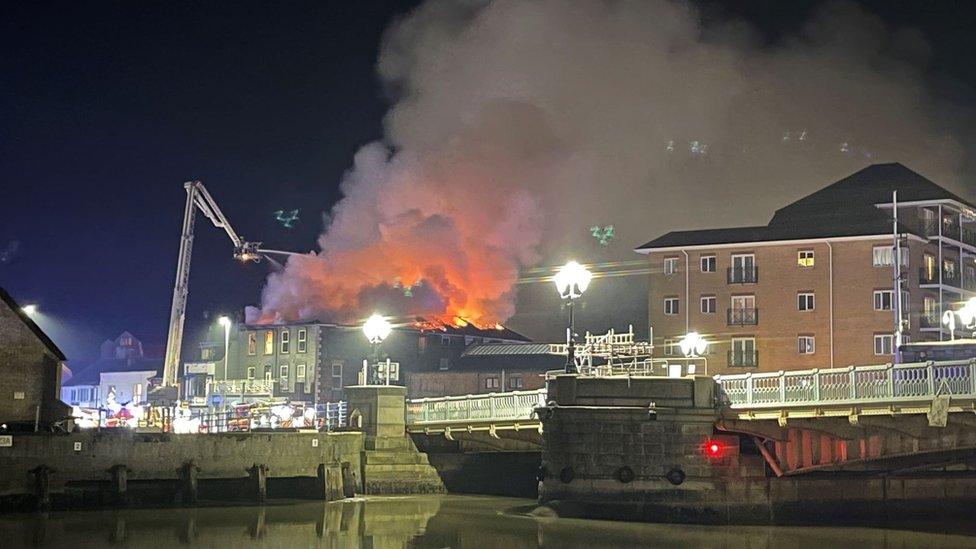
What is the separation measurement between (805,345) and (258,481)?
4886 cm

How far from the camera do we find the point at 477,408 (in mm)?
70562

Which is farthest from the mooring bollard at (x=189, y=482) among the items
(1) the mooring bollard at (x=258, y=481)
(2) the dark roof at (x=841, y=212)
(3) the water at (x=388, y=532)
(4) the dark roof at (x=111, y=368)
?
(4) the dark roof at (x=111, y=368)

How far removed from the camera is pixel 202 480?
219ft

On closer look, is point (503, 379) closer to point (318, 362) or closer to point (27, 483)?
point (318, 362)

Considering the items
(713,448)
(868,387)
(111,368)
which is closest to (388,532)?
(713,448)

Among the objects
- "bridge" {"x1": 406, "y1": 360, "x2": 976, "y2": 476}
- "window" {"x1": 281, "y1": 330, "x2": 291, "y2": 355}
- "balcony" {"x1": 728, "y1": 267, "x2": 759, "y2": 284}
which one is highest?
"balcony" {"x1": 728, "y1": 267, "x2": 759, "y2": 284}

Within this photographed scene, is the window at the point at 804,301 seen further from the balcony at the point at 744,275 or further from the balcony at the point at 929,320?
the balcony at the point at 929,320

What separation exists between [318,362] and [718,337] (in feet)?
124

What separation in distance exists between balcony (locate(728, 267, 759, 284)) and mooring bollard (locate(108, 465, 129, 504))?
55116mm

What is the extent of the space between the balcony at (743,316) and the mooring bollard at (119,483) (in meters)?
54.4

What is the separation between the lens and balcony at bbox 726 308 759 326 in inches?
4161

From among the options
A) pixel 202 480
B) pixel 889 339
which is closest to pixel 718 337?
pixel 889 339

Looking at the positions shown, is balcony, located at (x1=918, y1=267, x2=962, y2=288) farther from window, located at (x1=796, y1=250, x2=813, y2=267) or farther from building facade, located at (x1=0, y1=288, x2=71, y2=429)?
building facade, located at (x1=0, y1=288, x2=71, y2=429)

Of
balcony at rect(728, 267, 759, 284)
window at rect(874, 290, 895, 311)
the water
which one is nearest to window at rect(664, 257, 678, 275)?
balcony at rect(728, 267, 759, 284)
